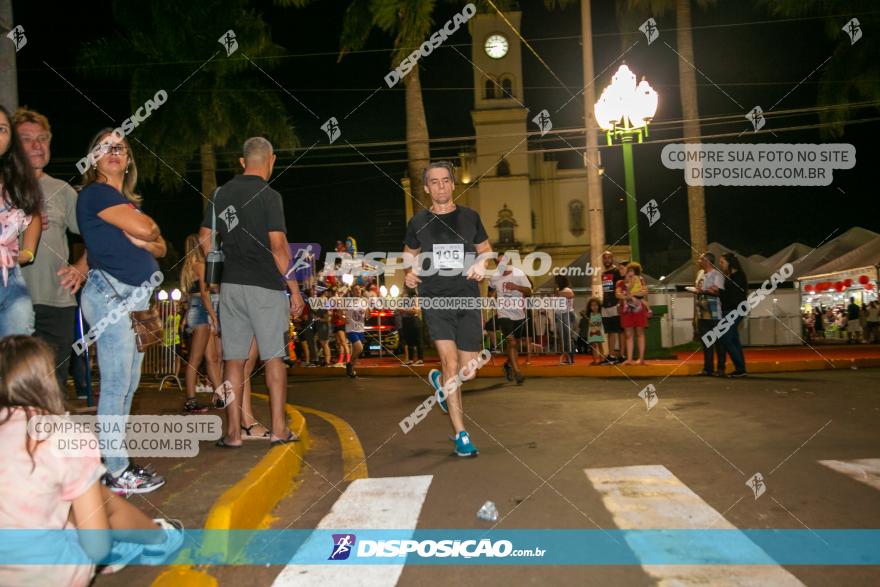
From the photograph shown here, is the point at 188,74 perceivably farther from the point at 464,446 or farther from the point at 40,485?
the point at 40,485

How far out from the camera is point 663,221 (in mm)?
55344

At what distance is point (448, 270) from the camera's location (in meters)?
5.62

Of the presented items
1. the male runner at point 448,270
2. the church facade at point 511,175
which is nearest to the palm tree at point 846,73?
the male runner at point 448,270

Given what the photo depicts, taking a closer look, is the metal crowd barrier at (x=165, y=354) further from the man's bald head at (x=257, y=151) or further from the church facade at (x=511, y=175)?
the church facade at (x=511, y=175)

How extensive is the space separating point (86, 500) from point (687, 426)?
211 inches

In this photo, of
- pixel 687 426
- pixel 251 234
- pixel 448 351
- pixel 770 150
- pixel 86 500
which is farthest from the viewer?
pixel 770 150

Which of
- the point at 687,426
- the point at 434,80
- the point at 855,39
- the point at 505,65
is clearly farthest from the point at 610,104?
the point at 505,65

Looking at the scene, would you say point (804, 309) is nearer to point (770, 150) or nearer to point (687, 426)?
point (770, 150)

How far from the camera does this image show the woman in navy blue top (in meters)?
4.00

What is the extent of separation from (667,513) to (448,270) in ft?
8.53

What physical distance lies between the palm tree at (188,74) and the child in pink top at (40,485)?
2240 centimetres

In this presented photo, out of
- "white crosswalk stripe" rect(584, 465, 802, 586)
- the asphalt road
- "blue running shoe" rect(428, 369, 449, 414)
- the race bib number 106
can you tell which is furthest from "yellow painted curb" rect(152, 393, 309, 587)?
"white crosswalk stripe" rect(584, 465, 802, 586)

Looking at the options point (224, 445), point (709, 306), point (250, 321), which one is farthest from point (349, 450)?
point (709, 306)

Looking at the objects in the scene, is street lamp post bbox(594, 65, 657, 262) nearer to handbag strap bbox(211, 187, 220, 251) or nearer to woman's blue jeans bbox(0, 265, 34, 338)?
handbag strap bbox(211, 187, 220, 251)
